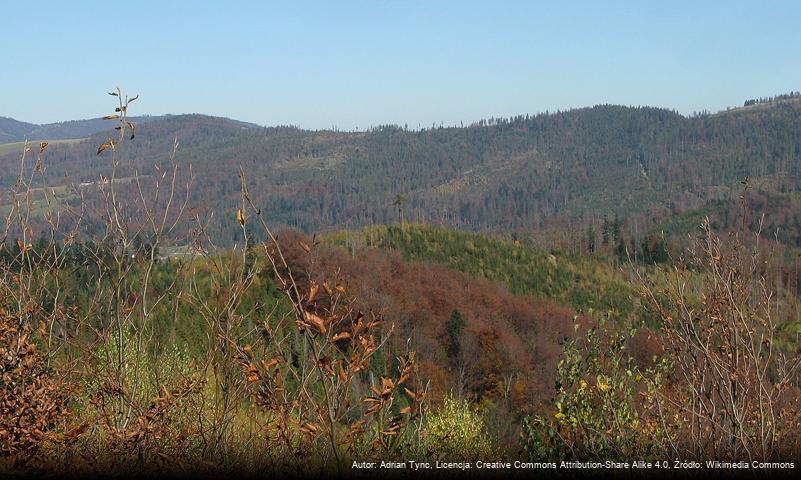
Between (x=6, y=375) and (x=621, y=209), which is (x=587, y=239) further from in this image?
(x=6, y=375)

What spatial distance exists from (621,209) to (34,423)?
18781 cm

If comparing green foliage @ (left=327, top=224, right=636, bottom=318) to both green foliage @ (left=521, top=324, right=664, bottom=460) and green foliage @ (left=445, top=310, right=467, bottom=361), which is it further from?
green foliage @ (left=521, top=324, right=664, bottom=460)

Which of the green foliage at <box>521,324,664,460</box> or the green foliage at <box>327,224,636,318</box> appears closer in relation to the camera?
the green foliage at <box>521,324,664,460</box>

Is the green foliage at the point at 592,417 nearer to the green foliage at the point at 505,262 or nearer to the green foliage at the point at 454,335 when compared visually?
the green foliage at the point at 454,335

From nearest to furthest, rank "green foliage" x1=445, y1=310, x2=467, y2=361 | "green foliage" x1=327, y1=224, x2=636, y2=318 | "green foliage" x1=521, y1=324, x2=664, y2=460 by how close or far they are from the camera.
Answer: "green foliage" x1=521, y1=324, x2=664, y2=460
"green foliage" x1=445, y1=310, x2=467, y2=361
"green foliage" x1=327, y1=224, x2=636, y2=318

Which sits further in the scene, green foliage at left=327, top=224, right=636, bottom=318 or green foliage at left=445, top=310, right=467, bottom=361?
green foliage at left=327, top=224, right=636, bottom=318

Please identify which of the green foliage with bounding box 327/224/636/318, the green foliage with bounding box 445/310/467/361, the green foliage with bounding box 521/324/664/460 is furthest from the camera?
the green foliage with bounding box 327/224/636/318

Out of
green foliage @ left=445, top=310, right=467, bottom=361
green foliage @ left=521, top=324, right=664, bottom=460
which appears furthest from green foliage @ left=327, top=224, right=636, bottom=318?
green foliage @ left=521, top=324, right=664, bottom=460

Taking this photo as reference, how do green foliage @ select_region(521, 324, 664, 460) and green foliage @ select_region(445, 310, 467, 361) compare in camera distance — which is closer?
green foliage @ select_region(521, 324, 664, 460)

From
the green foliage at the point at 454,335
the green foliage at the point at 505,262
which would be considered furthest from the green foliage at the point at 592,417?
the green foliage at the point at 505,262

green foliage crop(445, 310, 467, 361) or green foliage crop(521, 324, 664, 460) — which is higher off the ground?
green foliage crop(521, 324, 664, 460)

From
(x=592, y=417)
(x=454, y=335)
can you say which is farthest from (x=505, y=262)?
(x=592, y=417)

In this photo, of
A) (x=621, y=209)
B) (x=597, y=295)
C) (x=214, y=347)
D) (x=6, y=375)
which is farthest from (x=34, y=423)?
(x=621, y=209)

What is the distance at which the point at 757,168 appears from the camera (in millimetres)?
193500
